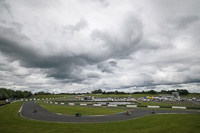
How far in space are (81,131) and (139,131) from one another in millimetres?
8781

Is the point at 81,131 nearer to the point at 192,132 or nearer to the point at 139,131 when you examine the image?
the point at 139,131

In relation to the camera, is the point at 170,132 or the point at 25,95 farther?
the point at 25,95

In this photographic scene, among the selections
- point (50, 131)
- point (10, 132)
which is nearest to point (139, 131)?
point (50, 131)

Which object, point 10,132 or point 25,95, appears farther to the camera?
point 25,95

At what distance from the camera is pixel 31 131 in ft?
60.8

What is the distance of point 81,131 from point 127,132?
22.6ft

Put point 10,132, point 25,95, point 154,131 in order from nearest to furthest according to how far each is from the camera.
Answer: point 10,132 → point 154,131 → point 25,95

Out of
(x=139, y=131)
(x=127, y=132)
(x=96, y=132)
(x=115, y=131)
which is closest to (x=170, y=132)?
(x=139, y=131)

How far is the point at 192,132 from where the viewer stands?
18500mm

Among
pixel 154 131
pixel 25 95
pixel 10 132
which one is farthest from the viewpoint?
pixel 25 95

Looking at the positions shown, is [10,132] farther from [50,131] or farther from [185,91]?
[185,91]

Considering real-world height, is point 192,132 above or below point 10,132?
A: below

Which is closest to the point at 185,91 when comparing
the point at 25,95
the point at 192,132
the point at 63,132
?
the point at 192,132

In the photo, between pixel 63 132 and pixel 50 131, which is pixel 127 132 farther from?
pixel 50 131
